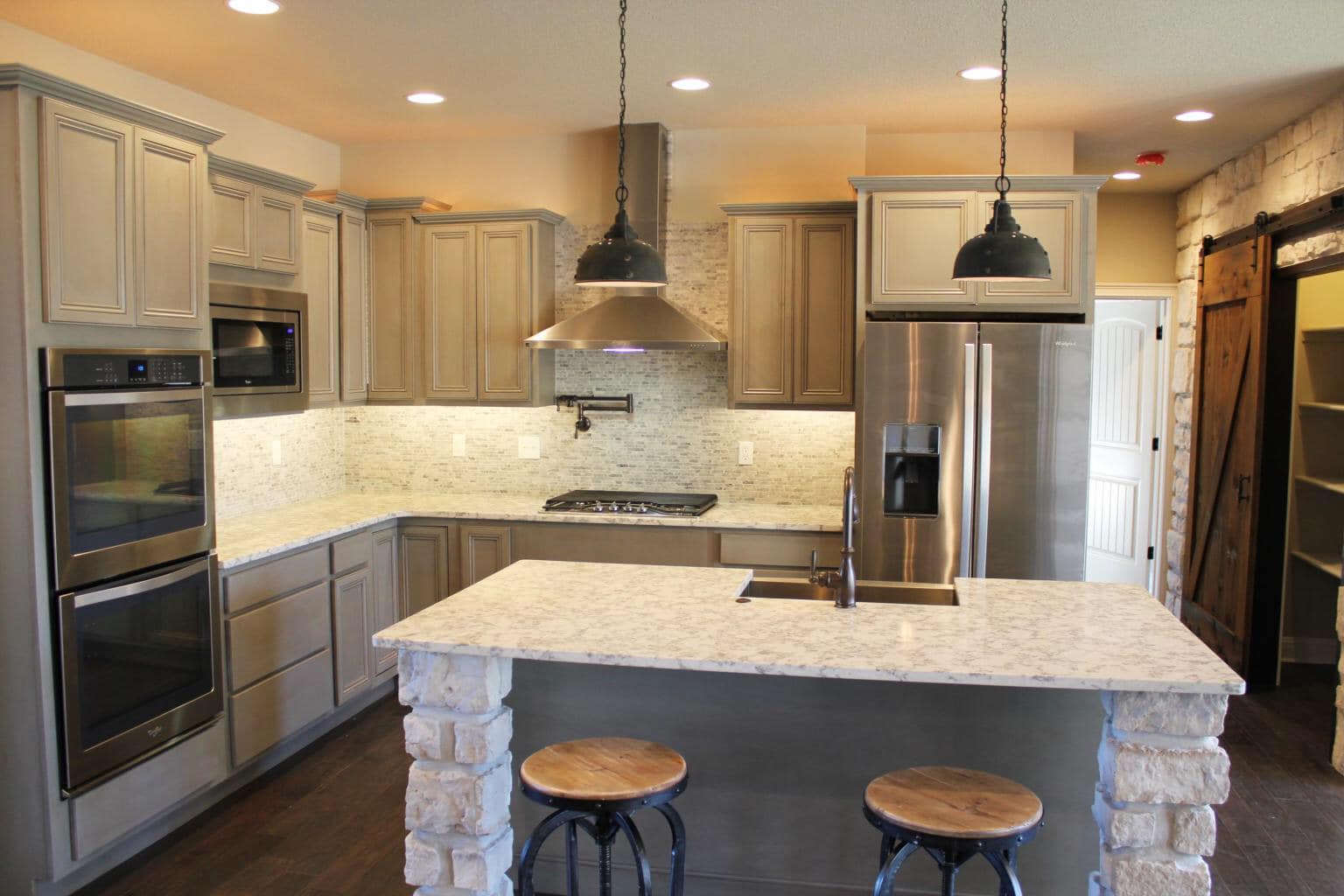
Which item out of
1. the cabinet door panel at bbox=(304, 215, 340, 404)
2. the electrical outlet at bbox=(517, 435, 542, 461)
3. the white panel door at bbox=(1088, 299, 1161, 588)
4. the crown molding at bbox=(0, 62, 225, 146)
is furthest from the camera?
the white panel door at bbox=(1088, 299, 1161, 588)

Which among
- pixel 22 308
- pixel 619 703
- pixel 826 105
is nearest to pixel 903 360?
pixel 826 105

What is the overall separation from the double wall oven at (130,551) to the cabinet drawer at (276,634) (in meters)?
0.16

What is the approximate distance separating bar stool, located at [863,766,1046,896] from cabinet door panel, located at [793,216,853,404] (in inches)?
108

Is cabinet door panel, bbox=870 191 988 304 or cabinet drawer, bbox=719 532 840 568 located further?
cabinet drawer, bbox=719 532 840 568

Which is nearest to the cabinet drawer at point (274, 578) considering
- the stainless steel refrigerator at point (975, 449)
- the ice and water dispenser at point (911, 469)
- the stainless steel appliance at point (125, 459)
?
the stainless steel appliance at point (125, 459)

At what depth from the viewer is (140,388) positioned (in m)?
3.19

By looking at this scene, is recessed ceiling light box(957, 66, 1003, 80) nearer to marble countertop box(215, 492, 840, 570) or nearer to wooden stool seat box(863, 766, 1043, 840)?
marble countertop box(215, 492, 840, 570)

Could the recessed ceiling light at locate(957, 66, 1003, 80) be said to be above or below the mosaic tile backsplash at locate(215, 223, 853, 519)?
above

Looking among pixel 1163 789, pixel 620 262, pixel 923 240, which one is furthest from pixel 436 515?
pixel 1163 789

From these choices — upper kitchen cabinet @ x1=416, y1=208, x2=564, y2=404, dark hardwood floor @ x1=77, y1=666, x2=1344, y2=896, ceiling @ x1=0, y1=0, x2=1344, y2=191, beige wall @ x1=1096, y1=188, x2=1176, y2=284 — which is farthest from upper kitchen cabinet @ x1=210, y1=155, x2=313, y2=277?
beige wall @ x1=1096, y1=188, x2=1176, y2=284

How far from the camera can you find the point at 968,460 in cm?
437

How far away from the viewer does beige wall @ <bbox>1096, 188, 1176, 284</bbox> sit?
6738mm

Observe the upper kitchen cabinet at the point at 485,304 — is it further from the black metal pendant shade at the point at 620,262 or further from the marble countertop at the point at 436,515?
the black metal pendant shade at the point at 620,262

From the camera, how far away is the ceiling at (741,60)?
11.0ft
